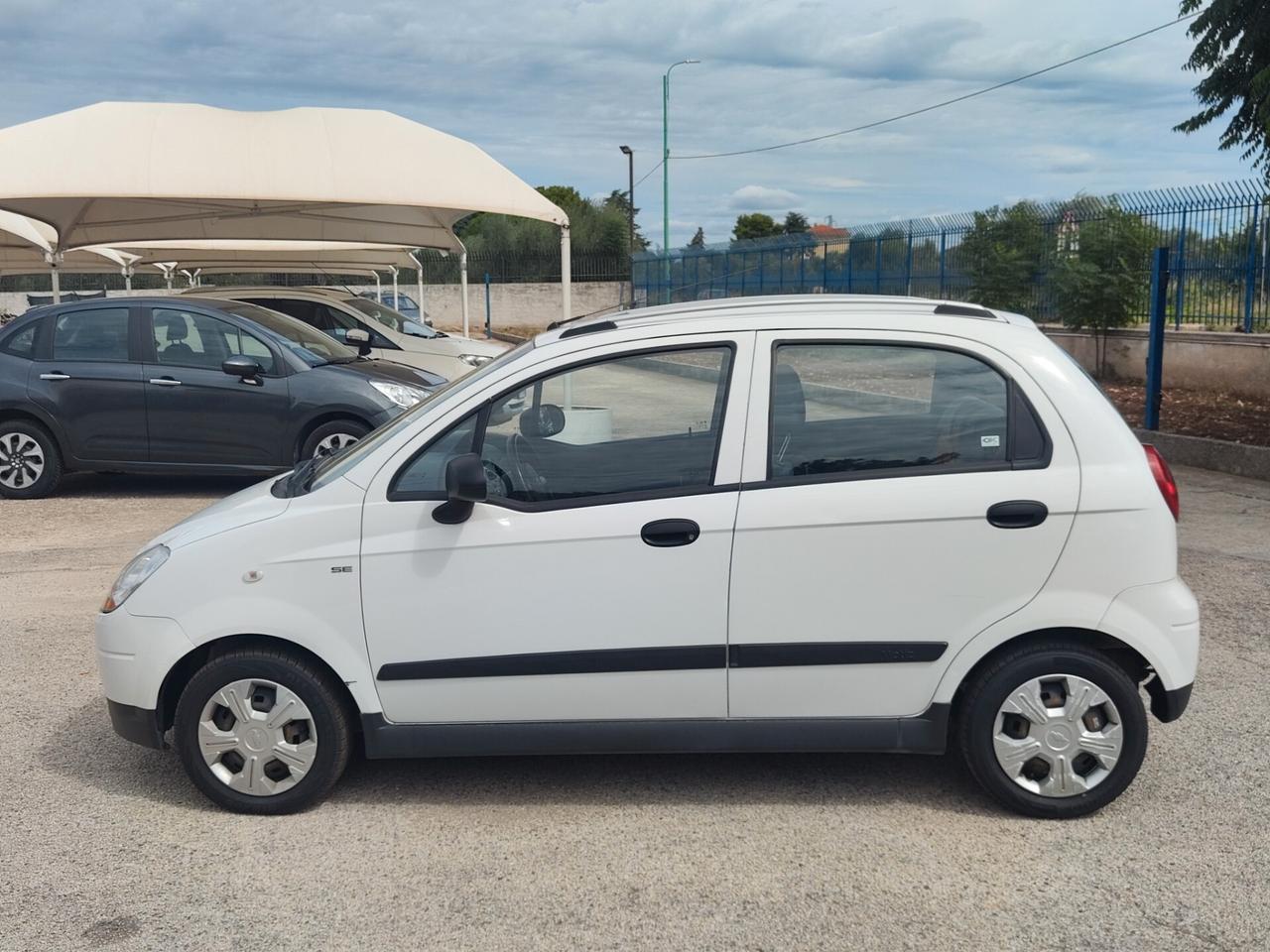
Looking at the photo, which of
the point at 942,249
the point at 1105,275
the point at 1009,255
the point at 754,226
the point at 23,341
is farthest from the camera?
the point at 754,226

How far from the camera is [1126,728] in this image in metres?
3.93

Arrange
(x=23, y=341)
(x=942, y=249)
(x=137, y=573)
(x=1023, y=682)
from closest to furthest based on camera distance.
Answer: (x=1023, y=682) < (x=137, y=573) < (x=23, y=341) < (x=942, y=249)

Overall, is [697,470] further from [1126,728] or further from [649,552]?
[1126,728]

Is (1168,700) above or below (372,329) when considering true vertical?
below

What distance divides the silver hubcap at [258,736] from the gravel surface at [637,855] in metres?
0.15

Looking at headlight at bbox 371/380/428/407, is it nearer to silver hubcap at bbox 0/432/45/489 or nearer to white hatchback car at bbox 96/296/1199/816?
silver hubcap at bbox 0/432/45/489

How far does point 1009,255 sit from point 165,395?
13.1 metres

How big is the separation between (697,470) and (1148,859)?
179 centimetres

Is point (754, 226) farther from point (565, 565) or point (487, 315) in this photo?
point (565, 565)

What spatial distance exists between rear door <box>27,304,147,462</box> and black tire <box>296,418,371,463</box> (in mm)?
1332

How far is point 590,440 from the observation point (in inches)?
161

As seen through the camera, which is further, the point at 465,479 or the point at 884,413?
the point at 884,413

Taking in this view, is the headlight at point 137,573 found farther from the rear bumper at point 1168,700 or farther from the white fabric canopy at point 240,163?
the white fabric canopy at point 240,163

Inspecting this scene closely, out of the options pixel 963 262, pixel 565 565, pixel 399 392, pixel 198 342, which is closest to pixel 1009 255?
pixel 963 262
